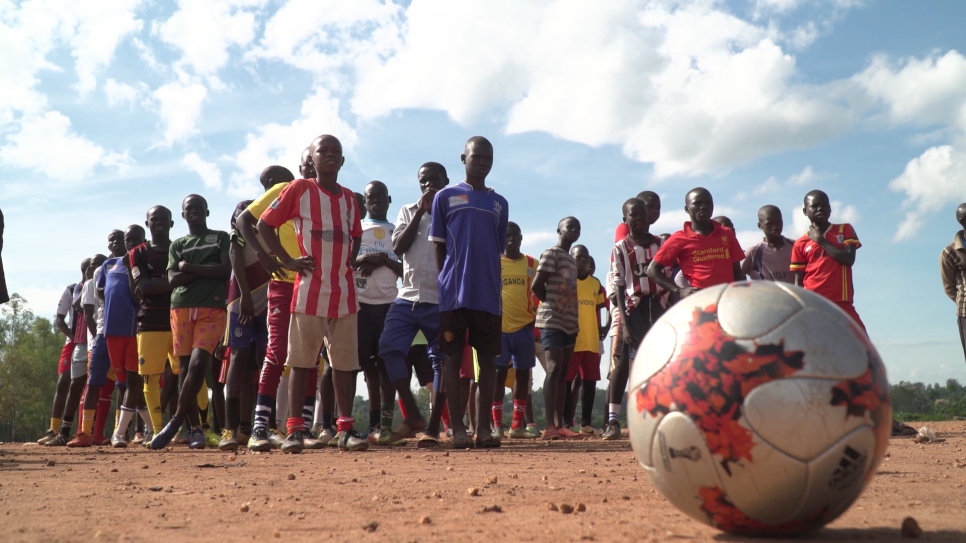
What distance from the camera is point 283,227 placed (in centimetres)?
731

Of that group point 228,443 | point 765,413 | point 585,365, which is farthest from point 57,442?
point 765,413

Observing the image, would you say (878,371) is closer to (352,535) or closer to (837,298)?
(352,535)

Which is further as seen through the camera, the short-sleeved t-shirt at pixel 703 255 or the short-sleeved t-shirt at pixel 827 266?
the short-sleeved t-shirt at pixel 827 266

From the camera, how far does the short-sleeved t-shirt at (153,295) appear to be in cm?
838

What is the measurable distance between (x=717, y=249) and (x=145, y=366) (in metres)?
5.44

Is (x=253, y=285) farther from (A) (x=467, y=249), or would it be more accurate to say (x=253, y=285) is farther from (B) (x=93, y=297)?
(B) (x=93, y=297)

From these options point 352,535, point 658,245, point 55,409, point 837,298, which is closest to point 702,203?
point 658,245

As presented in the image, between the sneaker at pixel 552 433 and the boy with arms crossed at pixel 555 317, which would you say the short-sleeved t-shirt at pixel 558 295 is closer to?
the boy with arms crossed at pixel 555 317

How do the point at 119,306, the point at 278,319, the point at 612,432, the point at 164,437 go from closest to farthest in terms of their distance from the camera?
the point at 278,319 → the point at 164,437 → the point at 612,432 → the point at 119,306

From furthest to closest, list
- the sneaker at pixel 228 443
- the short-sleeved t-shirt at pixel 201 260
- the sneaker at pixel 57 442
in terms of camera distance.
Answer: the sneaker at pixel 57 442, the short-sleeved t-shirt at pixel 201 260, the sneaker at pixel 228 443

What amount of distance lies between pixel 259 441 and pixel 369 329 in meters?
1.77

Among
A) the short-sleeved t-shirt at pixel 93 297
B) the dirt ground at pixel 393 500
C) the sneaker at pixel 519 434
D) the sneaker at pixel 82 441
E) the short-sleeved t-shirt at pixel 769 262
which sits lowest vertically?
the dirt ground at pixel 393 500

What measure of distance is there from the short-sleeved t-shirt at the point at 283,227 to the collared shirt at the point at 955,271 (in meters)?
7.31

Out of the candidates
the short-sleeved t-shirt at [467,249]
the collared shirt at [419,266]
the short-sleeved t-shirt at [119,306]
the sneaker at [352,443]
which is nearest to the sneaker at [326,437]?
the sneaker at [352,443]
